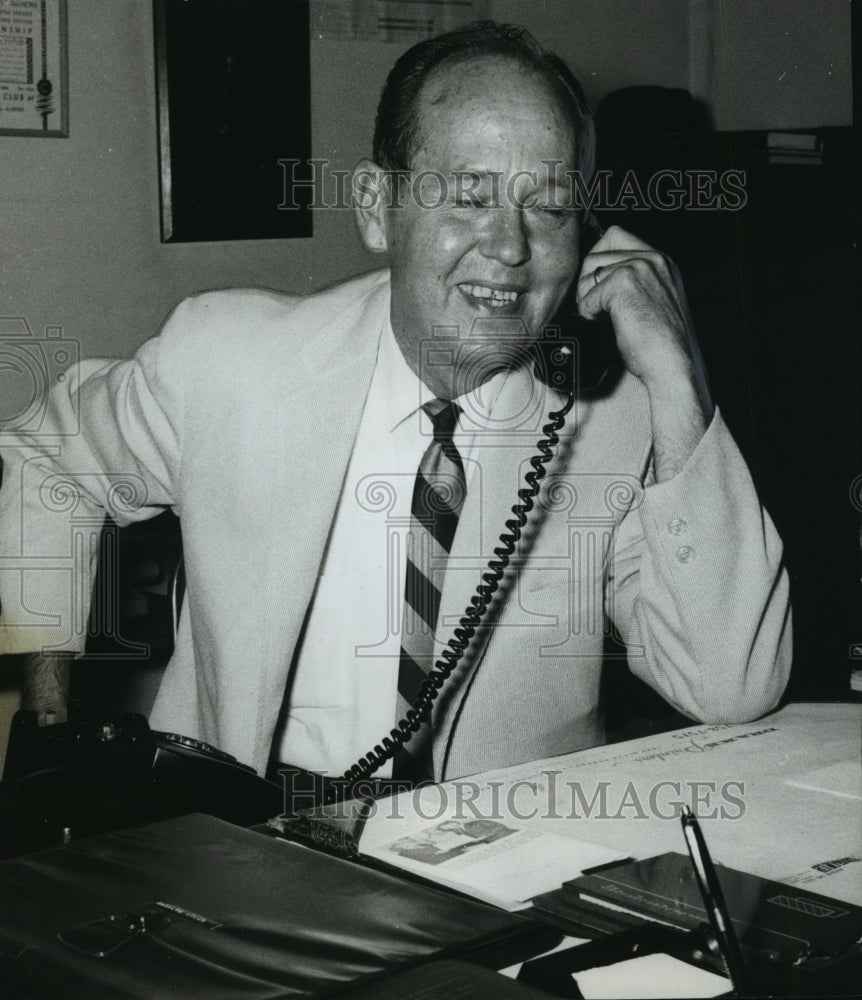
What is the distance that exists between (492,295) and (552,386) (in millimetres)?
128

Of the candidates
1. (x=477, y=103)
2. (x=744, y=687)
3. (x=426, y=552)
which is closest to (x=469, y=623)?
(x=426, y=552)

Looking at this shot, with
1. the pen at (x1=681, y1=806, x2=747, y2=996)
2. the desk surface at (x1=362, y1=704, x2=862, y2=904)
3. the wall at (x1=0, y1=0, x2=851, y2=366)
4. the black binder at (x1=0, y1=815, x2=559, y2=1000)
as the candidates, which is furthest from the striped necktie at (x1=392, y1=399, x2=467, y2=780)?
the pen at (x1=681, y1=806, x2=747, y2=996)

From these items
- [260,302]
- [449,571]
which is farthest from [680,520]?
[260,302]

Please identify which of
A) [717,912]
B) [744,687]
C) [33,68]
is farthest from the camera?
[744,687]

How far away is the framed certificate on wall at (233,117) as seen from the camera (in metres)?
1.30

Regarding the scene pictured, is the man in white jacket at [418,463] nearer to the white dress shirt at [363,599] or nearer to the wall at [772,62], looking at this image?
the white dress shirt at [363,599]

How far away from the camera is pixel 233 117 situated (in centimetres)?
133

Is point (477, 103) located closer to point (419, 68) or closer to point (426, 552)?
Answer: point (419, 68)

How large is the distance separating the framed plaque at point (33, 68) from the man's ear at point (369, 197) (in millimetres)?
310

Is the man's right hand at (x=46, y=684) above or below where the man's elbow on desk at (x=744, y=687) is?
above

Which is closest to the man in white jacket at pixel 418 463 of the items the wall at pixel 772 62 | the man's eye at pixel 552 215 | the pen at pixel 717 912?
the man's eye at pixel 552 215

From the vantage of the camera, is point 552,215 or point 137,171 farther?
point 552,215

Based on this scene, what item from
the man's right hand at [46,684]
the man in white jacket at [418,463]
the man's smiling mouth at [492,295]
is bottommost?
the man's right hand at [46,684]

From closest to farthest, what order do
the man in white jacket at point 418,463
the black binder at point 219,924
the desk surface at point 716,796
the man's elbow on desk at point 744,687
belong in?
the black binder at point 219,924, the desk surface at point 716,796, the man in white jacket at point 418,463, the man's elbow on desk at point 744,687
